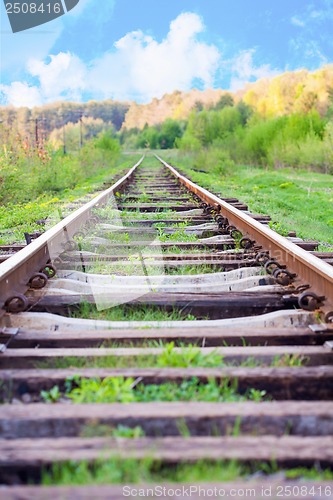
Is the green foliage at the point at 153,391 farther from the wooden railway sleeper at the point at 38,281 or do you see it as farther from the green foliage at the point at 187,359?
the wooden railway sleeper at the point at 38,281

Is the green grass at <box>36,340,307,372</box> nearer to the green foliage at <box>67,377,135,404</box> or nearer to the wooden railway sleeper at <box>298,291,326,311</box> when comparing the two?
the green foliage at <box>67,377,135,404</box>

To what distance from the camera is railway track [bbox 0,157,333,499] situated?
130 cm

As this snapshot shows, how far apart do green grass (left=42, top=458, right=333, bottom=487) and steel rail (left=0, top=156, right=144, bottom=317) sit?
1.28 m

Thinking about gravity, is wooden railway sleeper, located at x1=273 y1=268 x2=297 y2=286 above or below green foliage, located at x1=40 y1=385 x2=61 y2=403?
above

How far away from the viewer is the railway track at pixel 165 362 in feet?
4.27

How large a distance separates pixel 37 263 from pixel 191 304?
1.17 m

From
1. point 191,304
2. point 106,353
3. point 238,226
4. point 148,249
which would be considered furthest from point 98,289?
point 238,226

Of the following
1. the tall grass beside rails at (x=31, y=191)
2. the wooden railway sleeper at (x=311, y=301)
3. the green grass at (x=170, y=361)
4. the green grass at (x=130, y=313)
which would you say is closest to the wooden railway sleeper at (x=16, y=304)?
the green grass at (x=130, y=313)

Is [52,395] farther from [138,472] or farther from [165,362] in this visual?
[138,472]

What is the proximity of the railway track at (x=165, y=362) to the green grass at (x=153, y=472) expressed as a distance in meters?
0.01

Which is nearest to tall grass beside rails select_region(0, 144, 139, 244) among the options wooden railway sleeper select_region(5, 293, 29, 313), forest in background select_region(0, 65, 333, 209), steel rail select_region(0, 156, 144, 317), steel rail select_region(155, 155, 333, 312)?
forest in background select_region(0, 65, 333, 209)

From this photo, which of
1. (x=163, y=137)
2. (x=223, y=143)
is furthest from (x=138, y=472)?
(x=163, y=137)

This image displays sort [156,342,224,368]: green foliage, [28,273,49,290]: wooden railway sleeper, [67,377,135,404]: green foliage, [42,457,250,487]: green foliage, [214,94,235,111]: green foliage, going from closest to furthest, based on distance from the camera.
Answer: [42,457,250,487]: green foliage < [67,377,135,404]: green foliage < [156,342,224,368]: green foliage < [28,273,49,290]: wooden railway sleeper < [214,94,235,111]: green foliage

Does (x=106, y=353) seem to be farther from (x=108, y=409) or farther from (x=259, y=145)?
(x=259, y=145)
